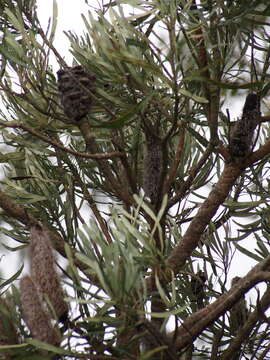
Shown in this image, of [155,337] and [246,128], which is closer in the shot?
[155,337]

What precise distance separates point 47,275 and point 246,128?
8.2 inches

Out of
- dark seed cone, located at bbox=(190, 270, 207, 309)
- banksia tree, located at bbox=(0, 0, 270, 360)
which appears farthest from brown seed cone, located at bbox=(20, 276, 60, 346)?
dark seed cone, located at bbox=(190, 270, 207, 309)

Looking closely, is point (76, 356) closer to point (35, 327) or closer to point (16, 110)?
point (35, 327)

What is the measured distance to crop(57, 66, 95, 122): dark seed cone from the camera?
1.70ft

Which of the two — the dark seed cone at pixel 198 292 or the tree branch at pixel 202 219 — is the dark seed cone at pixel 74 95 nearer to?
the tree branch at pixel 202 219

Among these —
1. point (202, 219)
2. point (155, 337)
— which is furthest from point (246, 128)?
point (155, 337)

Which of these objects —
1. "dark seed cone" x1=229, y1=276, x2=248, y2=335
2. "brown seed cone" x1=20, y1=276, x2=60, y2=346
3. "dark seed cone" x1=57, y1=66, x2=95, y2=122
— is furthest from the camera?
"dark seed cone" x1=229, y1=276, x2=248, y2=335

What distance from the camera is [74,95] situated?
517mm

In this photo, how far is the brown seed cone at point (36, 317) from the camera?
41cm

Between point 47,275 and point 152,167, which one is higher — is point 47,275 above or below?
below

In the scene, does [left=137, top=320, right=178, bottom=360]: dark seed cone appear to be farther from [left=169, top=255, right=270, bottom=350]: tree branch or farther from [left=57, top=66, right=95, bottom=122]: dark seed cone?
[left=57, top=66, right=95, bottom=122]: dark seed cone

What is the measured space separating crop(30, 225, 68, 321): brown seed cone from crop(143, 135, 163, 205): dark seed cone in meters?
0.15

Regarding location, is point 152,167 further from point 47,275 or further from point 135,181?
point 47,275

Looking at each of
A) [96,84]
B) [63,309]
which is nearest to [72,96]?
[96,84]
